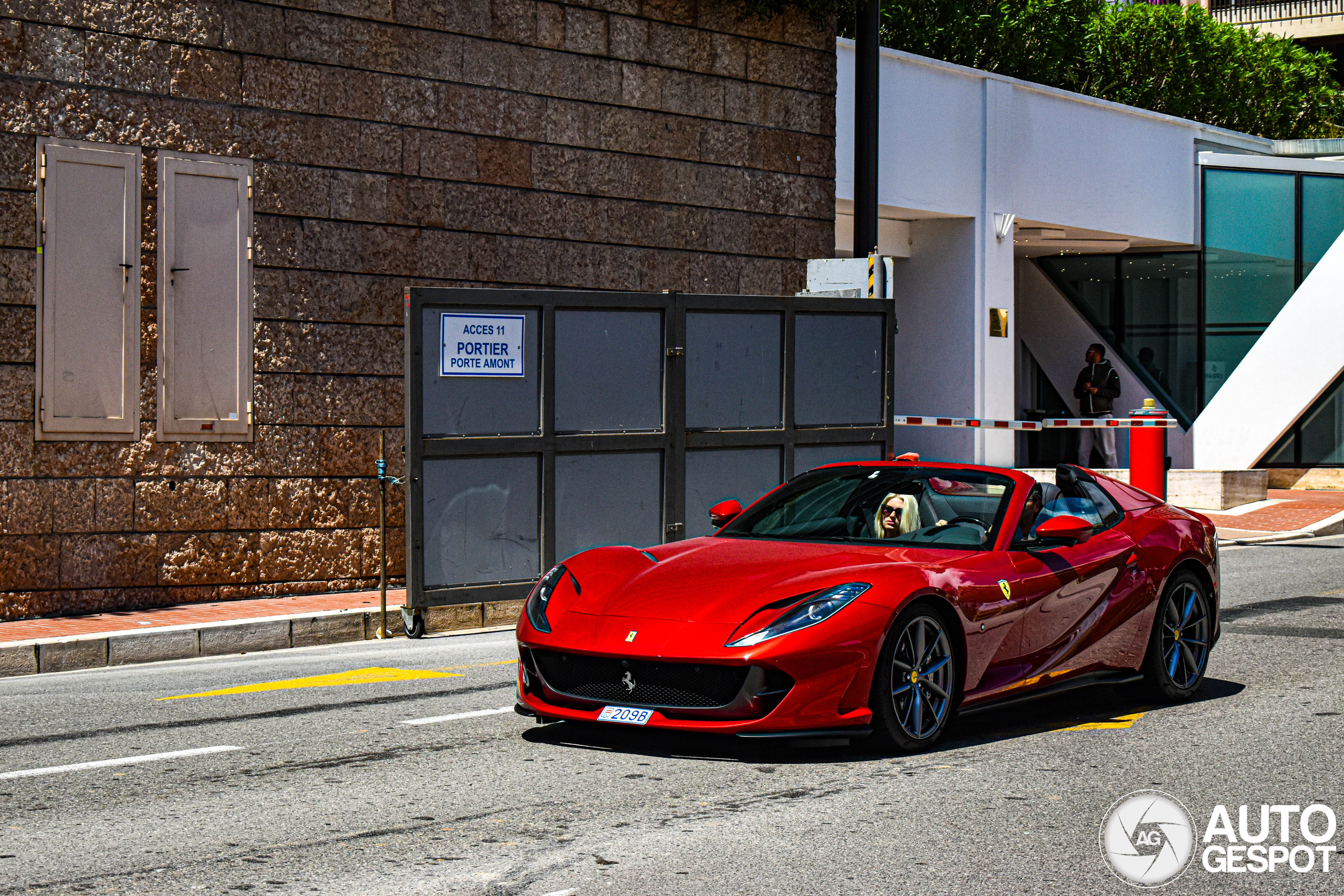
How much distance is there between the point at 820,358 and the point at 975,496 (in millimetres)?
6590

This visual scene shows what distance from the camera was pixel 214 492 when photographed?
508 inches

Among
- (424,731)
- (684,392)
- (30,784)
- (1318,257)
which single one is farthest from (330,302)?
(1318,257)

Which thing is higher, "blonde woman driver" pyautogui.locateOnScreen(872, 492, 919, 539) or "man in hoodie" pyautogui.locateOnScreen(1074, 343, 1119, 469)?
"man in hoodie" pyautogui.locateOnScreen(1074, 343, 1119, 469)

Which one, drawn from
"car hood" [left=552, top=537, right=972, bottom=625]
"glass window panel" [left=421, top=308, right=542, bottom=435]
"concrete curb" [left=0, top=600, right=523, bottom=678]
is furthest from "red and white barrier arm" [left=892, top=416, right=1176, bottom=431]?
"car hood" [left=552, top=537, right=972, bottom=625]

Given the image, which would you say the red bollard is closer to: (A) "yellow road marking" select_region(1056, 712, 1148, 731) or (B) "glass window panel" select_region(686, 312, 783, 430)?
(B) "glass window panel" select_region(686, 312, 783, 430)

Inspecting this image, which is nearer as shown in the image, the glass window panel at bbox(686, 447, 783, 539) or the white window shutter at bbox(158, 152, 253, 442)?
the white window shutter at bbox(158, 152, 253, 442)

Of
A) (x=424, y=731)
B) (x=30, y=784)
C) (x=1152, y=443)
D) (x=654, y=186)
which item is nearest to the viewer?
(x=30, y=784)

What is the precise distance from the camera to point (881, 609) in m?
6.43

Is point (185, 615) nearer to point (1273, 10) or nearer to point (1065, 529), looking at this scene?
point (1065, 529)

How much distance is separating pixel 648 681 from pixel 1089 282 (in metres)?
23.3

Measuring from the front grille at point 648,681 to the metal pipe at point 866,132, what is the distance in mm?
9252

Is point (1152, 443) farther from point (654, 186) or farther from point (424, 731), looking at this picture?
point (424, 731)

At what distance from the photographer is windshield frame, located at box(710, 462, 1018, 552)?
7.28m

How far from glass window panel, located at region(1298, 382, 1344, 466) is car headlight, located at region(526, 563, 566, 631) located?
2151 centimetres
